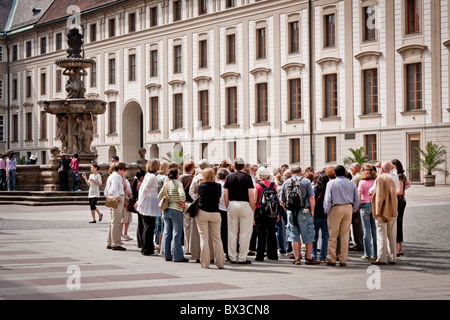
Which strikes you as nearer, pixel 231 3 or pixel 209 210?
pixel 209 210

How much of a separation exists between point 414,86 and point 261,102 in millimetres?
11125

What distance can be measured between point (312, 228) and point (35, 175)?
64.6ft

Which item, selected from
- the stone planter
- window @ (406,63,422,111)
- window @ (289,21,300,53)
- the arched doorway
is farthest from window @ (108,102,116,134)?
the stone planter

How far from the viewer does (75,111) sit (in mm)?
29766

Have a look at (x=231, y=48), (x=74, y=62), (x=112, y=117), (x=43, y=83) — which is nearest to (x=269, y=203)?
(x=74, y=62)

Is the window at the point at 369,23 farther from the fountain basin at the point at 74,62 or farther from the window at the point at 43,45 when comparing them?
the window at the point at 43,45

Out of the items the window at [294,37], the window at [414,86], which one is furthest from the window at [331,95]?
the window at [414,86]

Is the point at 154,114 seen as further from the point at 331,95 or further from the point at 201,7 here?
the point at 331,95

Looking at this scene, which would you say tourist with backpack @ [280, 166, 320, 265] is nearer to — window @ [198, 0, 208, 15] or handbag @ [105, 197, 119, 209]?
handbag @ [105, 197, 119, 209]

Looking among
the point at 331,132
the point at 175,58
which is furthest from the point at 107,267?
the point at 175,58

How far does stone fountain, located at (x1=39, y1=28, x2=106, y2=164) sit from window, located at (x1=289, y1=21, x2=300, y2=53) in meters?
17.1

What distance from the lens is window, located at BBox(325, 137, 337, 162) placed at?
4259cm

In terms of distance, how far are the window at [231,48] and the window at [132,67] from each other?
34.5 ft

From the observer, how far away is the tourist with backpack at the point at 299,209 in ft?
41.1
